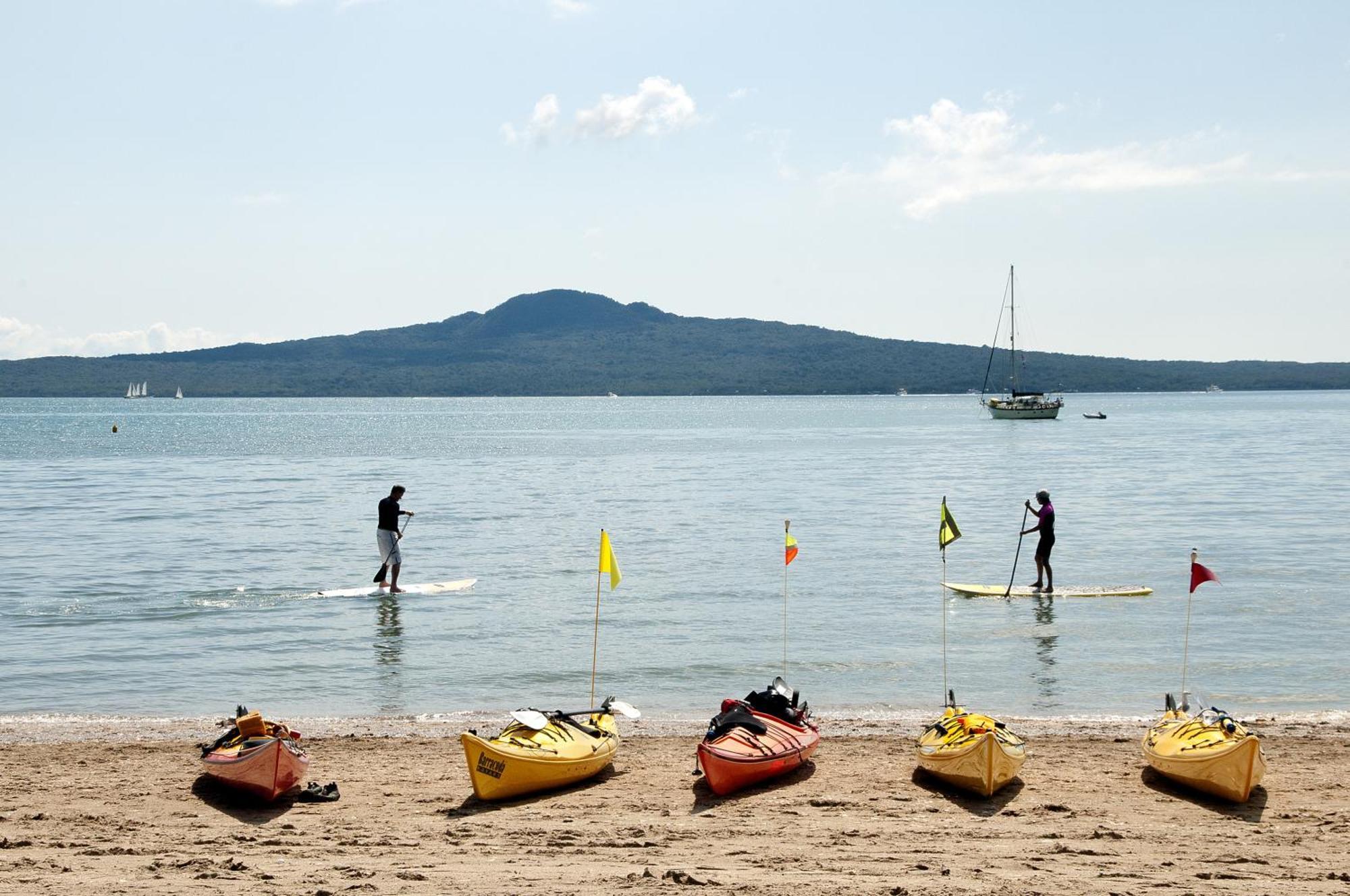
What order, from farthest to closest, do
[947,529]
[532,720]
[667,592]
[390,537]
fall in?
1. [667,592]
2. [390,537]
3. [947,529]
4. [532,720]

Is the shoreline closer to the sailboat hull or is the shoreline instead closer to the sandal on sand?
the sandal on sand

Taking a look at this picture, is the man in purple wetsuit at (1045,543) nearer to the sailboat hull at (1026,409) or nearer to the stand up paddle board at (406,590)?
the stand up paddle board at (406,590)

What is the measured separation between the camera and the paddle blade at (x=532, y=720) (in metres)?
11.1

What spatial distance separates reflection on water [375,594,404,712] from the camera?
15.6 meters

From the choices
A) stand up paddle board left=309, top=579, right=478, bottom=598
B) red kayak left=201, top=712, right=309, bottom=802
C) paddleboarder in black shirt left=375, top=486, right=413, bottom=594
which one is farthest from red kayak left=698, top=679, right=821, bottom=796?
stand up paddle board left=309, top=579, right=478, bottom=598

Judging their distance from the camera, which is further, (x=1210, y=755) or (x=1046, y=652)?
(x=1046, y=652)

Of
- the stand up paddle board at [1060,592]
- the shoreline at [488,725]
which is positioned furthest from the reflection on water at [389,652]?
the stand up paddle board at [1060,592]

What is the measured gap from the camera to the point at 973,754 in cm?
1059

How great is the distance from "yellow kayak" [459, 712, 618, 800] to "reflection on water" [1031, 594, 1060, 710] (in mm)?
6318

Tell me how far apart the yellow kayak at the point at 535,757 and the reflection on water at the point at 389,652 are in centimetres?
425

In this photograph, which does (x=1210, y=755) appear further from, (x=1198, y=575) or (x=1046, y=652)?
(x=1046, y=652)

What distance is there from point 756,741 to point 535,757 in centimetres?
204

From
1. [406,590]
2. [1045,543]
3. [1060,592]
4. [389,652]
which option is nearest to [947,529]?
[1045,543]

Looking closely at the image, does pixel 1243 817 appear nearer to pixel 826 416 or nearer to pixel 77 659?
pixel 77 659
